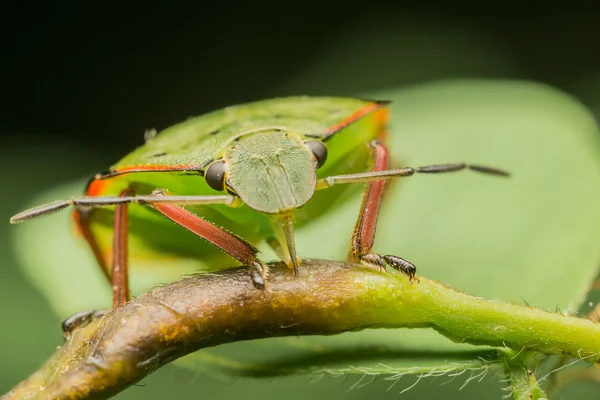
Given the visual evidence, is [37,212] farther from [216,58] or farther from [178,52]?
[216,58]

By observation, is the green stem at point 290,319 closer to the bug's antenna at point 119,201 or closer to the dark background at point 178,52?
the bug's antenna at point 119,201

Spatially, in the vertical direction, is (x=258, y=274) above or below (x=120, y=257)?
above

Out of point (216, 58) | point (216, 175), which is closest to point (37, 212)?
point (216, 175)

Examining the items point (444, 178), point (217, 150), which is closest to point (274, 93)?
point (444, 178)

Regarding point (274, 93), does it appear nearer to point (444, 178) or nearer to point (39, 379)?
point (444, 178)

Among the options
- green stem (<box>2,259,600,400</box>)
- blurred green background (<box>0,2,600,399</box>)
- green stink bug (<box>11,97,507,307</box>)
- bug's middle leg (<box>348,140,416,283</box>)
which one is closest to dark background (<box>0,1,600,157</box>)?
blurred green background (<box>0,2,600,399</box>)

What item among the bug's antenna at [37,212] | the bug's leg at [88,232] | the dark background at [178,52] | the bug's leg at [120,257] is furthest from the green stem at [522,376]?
the dark background at [178,52]
